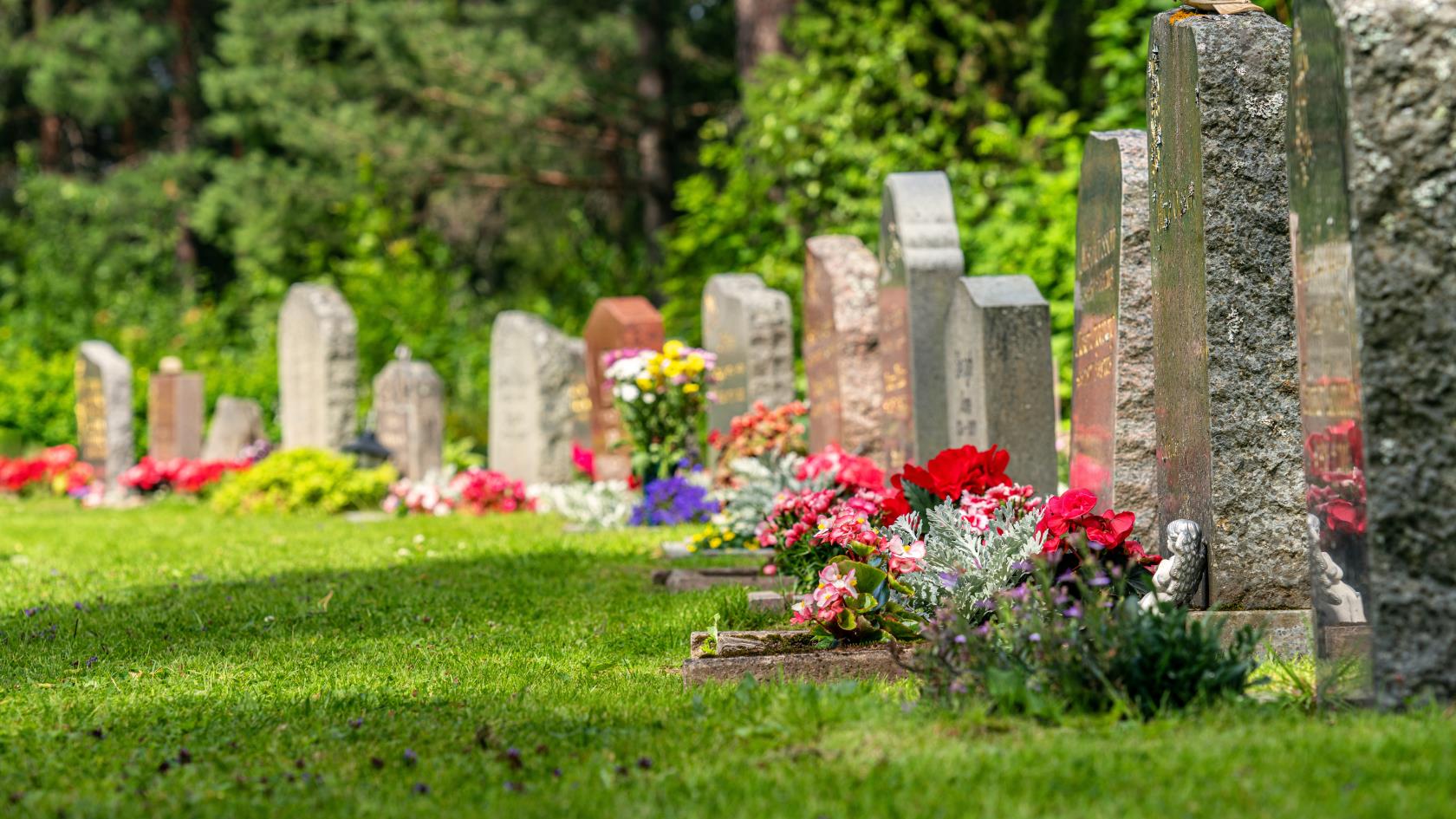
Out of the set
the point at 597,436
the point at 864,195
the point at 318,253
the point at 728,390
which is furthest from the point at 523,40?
the point at 728,390

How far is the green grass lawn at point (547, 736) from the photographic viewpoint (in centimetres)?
323

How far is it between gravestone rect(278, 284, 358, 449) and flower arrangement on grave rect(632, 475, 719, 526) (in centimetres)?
588

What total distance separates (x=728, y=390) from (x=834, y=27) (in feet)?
22.3

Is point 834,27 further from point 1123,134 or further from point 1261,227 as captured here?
point 1261,227

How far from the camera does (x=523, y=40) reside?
23.5 meters

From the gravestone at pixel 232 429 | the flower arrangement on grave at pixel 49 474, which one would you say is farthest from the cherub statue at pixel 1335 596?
the gravestone at pixel 232 429

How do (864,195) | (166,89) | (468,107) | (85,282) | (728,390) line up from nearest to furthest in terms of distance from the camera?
1. (728,390)
2. (864,195)
3. (468,107)
4. (85,282)
5. (166,89)

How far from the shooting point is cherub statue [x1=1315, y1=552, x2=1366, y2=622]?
3.91 metres

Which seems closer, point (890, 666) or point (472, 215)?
point (890, 666)

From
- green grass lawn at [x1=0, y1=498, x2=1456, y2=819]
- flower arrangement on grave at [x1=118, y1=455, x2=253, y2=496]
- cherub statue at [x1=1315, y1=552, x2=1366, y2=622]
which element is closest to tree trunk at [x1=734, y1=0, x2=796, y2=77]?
flower arrangement on grave at [x1=118, y1=455, x2=253, y2=496]

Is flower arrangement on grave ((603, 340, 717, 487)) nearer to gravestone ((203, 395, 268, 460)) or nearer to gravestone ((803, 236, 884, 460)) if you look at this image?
gravestone ((803, 236, 884, 460))

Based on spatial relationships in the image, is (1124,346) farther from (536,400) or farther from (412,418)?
(412,418)

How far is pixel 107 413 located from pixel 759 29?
9.12 meters

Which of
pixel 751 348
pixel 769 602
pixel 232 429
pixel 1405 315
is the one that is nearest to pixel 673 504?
pixel 751 348
